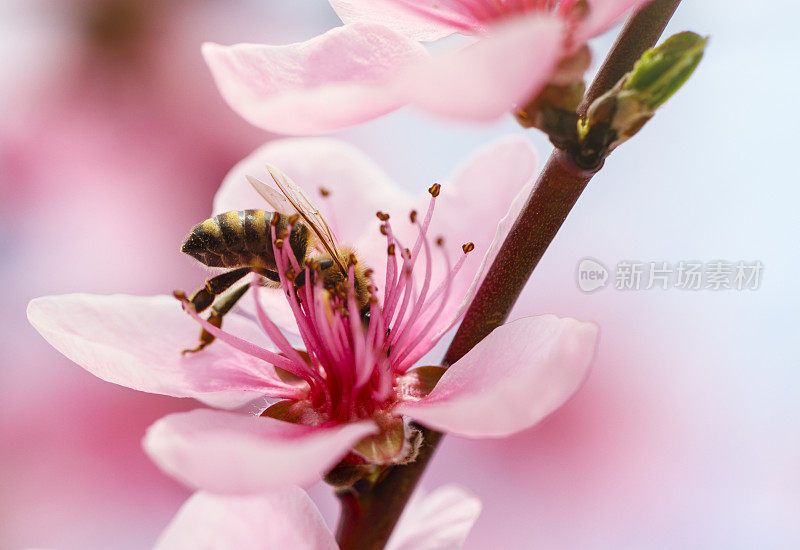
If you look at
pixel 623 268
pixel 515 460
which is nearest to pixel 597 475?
pixel 515 460

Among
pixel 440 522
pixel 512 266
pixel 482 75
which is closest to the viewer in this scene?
pixel 482 75

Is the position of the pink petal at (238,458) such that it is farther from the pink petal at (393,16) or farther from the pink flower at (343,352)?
the pink petal at (393,16)

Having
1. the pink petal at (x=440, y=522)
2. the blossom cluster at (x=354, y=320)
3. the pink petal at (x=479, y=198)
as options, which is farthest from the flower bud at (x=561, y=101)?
the pink petal at (x=440, y=522)

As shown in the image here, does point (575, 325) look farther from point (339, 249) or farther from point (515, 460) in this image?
point (515, 460)

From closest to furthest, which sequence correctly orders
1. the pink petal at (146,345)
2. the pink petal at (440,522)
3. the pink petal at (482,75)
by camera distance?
the pink petal at (482,75), the pink petal at (146,345), the pink petal at (440,522)

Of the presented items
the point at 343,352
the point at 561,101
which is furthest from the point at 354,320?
the point at 561,101

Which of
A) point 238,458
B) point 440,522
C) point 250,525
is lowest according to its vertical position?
point 440,522

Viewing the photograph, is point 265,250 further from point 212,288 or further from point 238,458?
point 238,458
